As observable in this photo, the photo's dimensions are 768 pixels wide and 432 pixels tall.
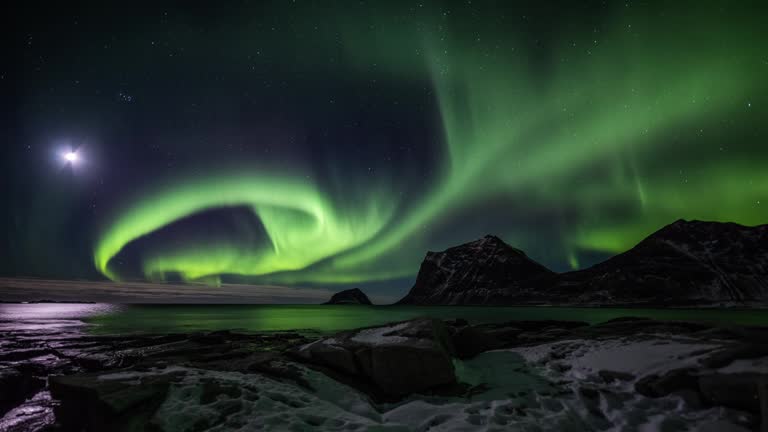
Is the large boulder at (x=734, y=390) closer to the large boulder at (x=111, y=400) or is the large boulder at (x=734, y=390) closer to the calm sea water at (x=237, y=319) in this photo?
the calm sea water at (x=237, y=319)

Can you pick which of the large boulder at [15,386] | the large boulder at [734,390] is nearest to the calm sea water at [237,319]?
the large boulder at [734,390]

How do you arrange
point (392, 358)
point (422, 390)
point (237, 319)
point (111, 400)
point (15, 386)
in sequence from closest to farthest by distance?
point (111, 400) → point (422, 390) → point (392, 358) → point (15, 386) → point (237, 319)

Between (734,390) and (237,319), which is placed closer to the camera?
(734,390)

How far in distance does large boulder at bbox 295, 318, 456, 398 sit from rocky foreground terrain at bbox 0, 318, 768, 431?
33 millimetres

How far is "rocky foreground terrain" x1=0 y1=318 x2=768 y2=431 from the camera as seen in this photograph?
6750 millimetres

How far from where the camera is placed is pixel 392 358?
9.85 meters

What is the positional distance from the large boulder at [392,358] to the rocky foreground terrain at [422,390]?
0.11 feet

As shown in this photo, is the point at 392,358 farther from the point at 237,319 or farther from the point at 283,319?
the point at 237,319

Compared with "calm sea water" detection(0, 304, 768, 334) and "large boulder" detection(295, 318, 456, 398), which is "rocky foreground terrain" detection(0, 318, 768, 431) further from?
"calm sea water" detection(0, 304, 768, 334)

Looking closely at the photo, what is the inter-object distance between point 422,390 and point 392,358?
119 cm

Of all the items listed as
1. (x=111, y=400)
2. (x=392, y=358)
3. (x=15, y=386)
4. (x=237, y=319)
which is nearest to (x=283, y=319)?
(x=237, y=319)

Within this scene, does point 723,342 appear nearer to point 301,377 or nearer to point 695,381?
point 695,381

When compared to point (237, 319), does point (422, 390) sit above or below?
above

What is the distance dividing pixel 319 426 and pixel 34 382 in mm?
12118
